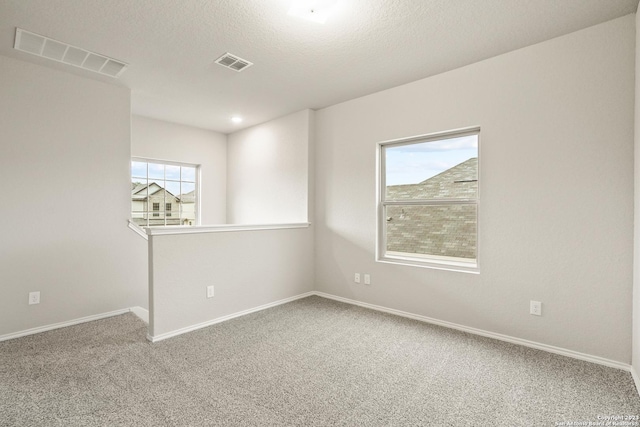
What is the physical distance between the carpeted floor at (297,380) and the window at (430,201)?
0.82m

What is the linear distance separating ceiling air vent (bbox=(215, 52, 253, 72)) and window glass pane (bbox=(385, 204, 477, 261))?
2.21 metres


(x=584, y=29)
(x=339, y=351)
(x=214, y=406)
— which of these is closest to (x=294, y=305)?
(x=339, y=351)

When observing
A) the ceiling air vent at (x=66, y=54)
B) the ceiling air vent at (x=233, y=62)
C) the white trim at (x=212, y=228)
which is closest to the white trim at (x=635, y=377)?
the white trim at (x=212, y=228)

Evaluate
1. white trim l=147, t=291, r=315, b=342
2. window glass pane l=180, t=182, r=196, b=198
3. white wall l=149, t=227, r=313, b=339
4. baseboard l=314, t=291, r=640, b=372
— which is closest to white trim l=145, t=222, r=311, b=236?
white wall l=149, t=227, r=313, b=339

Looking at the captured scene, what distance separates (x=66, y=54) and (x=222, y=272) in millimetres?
2476

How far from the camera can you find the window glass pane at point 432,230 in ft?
10.1

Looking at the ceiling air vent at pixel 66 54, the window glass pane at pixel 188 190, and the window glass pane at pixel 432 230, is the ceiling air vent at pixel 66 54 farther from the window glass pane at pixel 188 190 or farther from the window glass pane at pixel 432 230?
the window glass pane at pixel 432 230

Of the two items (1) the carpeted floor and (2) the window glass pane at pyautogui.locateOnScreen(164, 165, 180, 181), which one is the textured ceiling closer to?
(2) the window glass pane at pyautogui.locateOnScreen(164, 165, 180, 181)

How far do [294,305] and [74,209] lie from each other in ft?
8.62

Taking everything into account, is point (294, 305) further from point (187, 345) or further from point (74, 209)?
point (74, 209)

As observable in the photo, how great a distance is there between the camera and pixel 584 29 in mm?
2375

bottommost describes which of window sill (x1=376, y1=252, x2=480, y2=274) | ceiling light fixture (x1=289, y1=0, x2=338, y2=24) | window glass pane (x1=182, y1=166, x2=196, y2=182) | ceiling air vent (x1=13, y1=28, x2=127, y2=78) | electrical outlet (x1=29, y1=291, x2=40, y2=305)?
electrical outlet (x1=29, y1=291, x2=40, y2=305)

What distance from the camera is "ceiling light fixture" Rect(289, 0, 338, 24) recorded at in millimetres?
2020

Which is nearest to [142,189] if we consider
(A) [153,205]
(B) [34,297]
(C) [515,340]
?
(A) [153,205]
